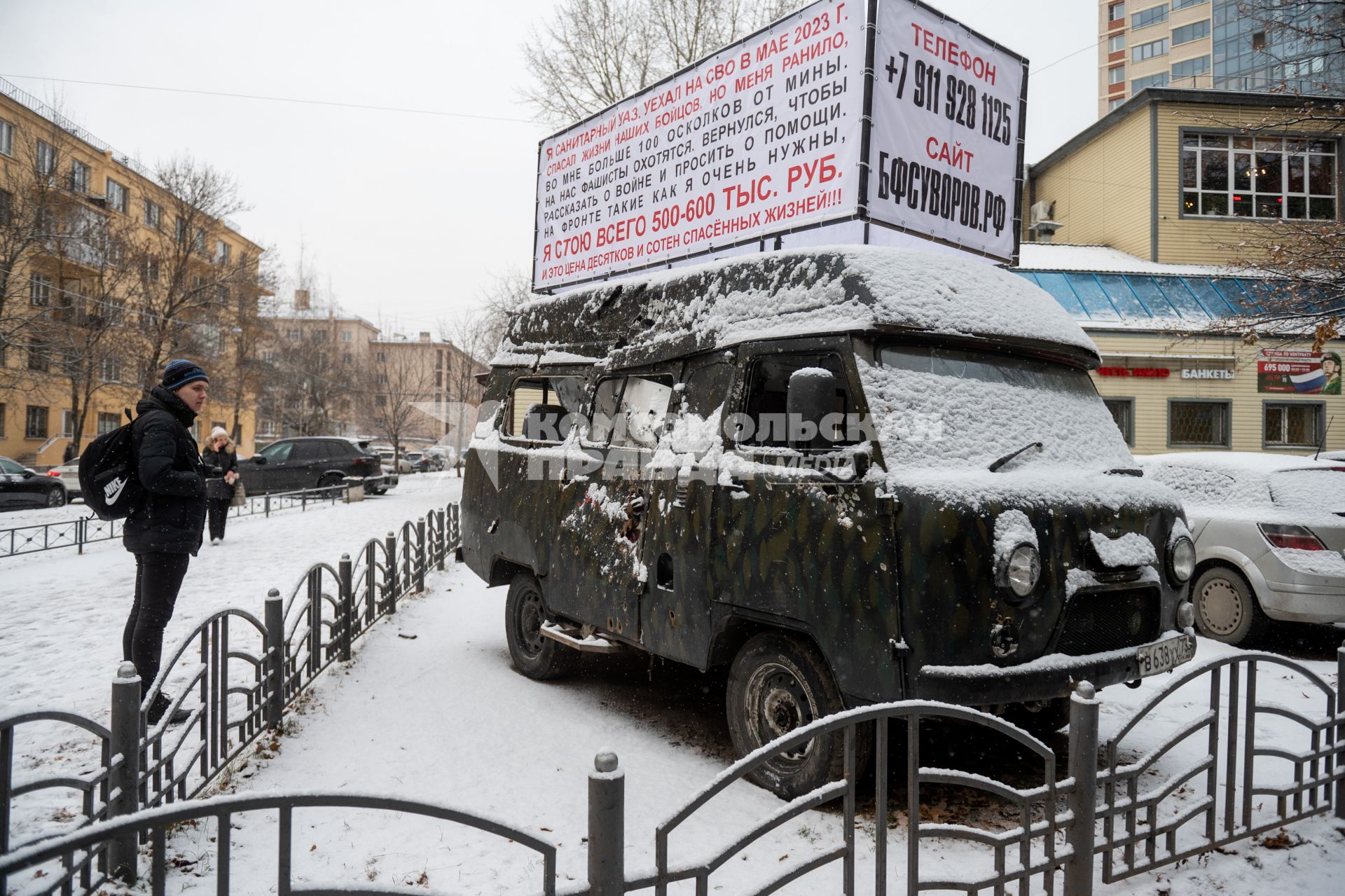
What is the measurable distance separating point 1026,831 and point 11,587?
11.8 metres

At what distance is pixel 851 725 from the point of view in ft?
8.87

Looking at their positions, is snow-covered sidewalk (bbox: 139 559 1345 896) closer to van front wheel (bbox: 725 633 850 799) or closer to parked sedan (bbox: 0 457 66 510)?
van front wheel (bbox: 725 633 850 799)

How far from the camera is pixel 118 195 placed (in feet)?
134

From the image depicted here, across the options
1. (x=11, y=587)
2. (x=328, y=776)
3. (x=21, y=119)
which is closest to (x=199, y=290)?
(x=21, y=119)

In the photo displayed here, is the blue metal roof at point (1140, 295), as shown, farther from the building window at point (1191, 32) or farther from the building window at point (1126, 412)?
the building window at point (1191, 32)

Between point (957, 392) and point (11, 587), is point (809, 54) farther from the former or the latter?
point (11, 587)

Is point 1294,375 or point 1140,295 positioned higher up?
point 1140,295

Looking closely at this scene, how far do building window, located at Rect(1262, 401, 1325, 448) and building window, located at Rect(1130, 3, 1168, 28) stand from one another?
65.7 meters

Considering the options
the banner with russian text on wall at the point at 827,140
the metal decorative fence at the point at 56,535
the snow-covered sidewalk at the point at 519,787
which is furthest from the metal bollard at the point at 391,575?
the metal decorative fence at the point at 56,535

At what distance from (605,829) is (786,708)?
2.19m

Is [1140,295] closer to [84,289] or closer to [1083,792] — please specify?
[1083,792]

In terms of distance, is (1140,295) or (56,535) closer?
(56,535)

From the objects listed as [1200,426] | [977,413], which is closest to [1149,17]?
[1200,426]

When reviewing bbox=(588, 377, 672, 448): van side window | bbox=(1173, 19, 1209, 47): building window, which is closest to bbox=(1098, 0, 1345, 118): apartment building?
bbox=(1173, 19, 1209, 47): building window
